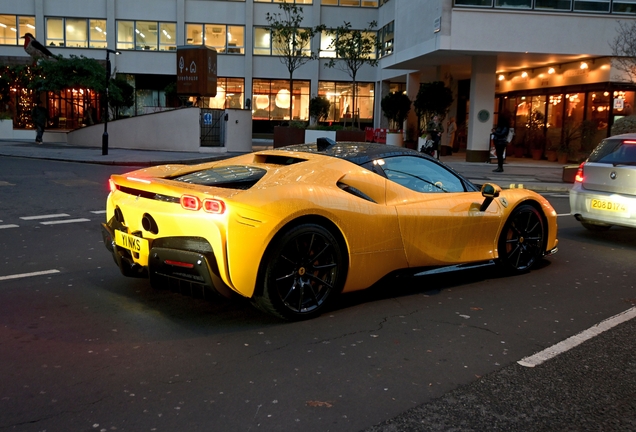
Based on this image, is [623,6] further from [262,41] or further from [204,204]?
[262,41]

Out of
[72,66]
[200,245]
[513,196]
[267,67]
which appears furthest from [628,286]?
[267,67]

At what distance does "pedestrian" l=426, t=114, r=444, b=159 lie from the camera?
2150 cm

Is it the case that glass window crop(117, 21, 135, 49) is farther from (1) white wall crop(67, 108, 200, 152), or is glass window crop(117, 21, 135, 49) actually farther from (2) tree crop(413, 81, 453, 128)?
(2) tree crop(413, 81, 453, 128)

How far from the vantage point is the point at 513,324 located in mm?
5457

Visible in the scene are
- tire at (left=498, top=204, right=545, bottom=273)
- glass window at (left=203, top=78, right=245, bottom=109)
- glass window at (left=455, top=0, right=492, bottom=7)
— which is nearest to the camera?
tire at (left=498, top=204, right=545, bottom=273)

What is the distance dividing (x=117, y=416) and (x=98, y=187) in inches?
462

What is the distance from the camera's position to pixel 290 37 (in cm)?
3959

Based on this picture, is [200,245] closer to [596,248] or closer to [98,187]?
[596,248]

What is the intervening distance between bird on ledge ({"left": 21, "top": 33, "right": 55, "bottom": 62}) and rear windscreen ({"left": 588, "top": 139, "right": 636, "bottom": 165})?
31.1 m

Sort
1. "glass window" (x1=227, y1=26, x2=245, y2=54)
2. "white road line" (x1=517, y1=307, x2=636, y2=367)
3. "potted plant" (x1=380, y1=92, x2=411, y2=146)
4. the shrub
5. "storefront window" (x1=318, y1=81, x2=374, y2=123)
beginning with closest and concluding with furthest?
"white road line" (x1=517, y1=307, x2=636, y2=367) < the shrub < "potted plant" (x1=380, y1=92, x2=411, y2=146) < "glass window" (x1=227, y1=26, x2=245, y2=54) < "storefront window" (x1=318, y1=81, x2=374, y2=123)

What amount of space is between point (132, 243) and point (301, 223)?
4.73 feet

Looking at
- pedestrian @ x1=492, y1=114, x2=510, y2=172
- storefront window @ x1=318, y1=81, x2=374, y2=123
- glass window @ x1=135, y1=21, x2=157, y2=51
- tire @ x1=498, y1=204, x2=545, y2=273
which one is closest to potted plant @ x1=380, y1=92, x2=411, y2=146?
pedestrian @ x1=492, y1=114, x2=510, y2=172

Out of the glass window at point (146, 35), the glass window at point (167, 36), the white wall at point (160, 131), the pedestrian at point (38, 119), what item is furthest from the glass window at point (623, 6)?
the glass window at point (146, 35)

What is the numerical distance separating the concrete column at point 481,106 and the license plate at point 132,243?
22.8 meters
